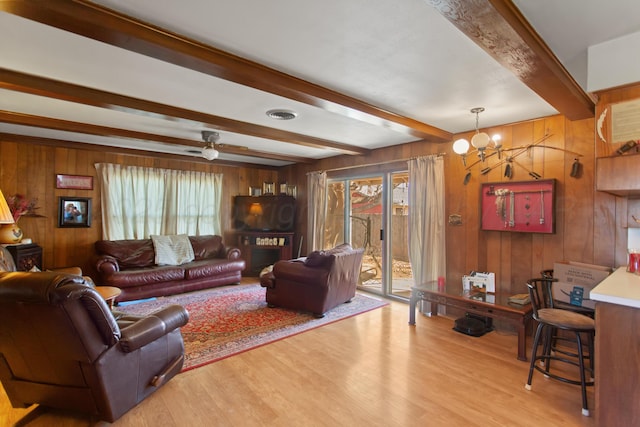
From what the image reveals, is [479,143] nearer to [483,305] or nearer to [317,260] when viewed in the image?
[483,305]

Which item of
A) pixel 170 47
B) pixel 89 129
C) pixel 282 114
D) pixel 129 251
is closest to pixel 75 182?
pixel 129 251

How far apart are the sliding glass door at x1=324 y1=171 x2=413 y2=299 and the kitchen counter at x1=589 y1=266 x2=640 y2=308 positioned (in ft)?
8.99

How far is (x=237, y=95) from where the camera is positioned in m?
2.79

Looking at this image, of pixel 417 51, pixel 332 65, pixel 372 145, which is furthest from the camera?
pixel 372 145

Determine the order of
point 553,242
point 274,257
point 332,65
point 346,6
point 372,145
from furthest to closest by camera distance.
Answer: point 274,257
point 372,145
point 553,242
point 332,65
point 346,6

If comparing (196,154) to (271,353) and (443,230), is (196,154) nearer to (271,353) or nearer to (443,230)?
(271,353)

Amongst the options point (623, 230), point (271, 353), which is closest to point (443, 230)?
point (623, 230)

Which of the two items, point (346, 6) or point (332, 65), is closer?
point (346, 6)

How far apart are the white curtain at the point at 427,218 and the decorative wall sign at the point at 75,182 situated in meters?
5.11

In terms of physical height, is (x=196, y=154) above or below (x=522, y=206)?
above

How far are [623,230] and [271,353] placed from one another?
3.44 m

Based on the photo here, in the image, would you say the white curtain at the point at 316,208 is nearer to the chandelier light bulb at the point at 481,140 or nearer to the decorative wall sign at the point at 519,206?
the decorative wall sign at the point at 519,206

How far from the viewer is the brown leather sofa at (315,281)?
3768 mm

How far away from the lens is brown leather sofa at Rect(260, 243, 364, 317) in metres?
3.77
